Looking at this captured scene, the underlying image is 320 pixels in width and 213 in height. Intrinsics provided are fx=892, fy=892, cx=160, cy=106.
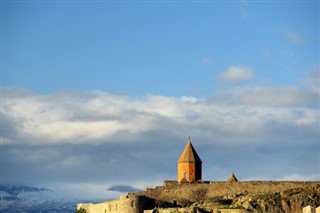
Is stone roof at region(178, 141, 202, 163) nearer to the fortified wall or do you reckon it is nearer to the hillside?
the fortified wall

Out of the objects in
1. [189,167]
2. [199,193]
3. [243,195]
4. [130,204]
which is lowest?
[130,204]

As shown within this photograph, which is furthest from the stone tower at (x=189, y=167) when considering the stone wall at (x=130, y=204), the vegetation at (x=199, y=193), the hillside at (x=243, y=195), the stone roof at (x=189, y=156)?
the stone wall at (x=130, y=204)

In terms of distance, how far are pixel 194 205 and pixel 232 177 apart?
550 inches

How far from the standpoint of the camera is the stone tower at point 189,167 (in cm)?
9169

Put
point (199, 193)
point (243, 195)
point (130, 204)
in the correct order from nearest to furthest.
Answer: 1. point (130, 204)
2. point (243, 195)
3. point (199, 193)

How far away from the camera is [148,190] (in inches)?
3366

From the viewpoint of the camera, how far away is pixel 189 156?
92.2 m

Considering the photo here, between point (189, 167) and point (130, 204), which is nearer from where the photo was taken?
point (130, 204)

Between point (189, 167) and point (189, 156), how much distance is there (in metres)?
1.19

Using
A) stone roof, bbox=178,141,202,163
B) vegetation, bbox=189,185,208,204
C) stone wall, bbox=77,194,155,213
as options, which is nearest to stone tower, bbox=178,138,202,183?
stone roof, bbox=178,141,202,163

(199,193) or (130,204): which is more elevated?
(199,193)

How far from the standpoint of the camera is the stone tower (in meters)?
91.7

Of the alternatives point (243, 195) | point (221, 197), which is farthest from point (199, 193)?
point (243, 195)

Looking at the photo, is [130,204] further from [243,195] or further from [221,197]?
[243,195]
